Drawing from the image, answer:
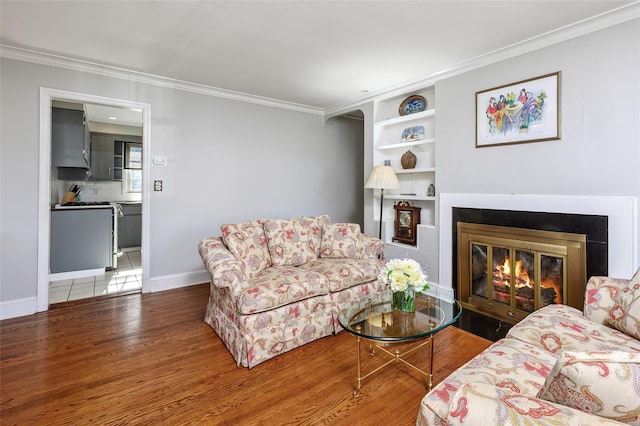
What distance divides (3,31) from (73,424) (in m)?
3.07

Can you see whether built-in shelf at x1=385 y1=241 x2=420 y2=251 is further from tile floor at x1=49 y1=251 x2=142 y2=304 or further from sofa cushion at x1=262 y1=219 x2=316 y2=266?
tile floor at x1=49 y1=251 x2=142 y2=304

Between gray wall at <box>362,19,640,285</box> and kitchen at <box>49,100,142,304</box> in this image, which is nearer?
gray wall at <box>362,19,640,285</box>

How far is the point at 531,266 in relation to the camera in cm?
275

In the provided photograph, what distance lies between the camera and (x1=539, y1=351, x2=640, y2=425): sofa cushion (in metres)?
0.64

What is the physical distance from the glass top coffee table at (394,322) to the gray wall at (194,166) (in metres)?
2.64

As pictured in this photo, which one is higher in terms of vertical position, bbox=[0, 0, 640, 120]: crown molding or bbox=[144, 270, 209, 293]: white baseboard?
bbox=[0, 0, 640, 120]: crown molding

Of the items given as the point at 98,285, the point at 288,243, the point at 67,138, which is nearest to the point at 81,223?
the point at 98,285

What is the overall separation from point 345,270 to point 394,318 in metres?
0.82

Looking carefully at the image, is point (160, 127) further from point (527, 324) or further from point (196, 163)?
point (527, 324)

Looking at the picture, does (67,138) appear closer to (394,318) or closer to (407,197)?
(407,197)

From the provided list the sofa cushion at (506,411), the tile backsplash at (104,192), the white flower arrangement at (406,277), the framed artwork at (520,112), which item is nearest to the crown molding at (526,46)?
the framed artwork at (520,112)

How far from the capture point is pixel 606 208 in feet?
7.59

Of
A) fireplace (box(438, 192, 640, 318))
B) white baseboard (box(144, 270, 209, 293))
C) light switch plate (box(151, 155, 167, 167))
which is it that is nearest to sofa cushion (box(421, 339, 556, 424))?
fireplace (box(438, 192, 640, 318))

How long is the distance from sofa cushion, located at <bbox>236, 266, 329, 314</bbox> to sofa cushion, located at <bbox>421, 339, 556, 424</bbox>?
1.32 meters
